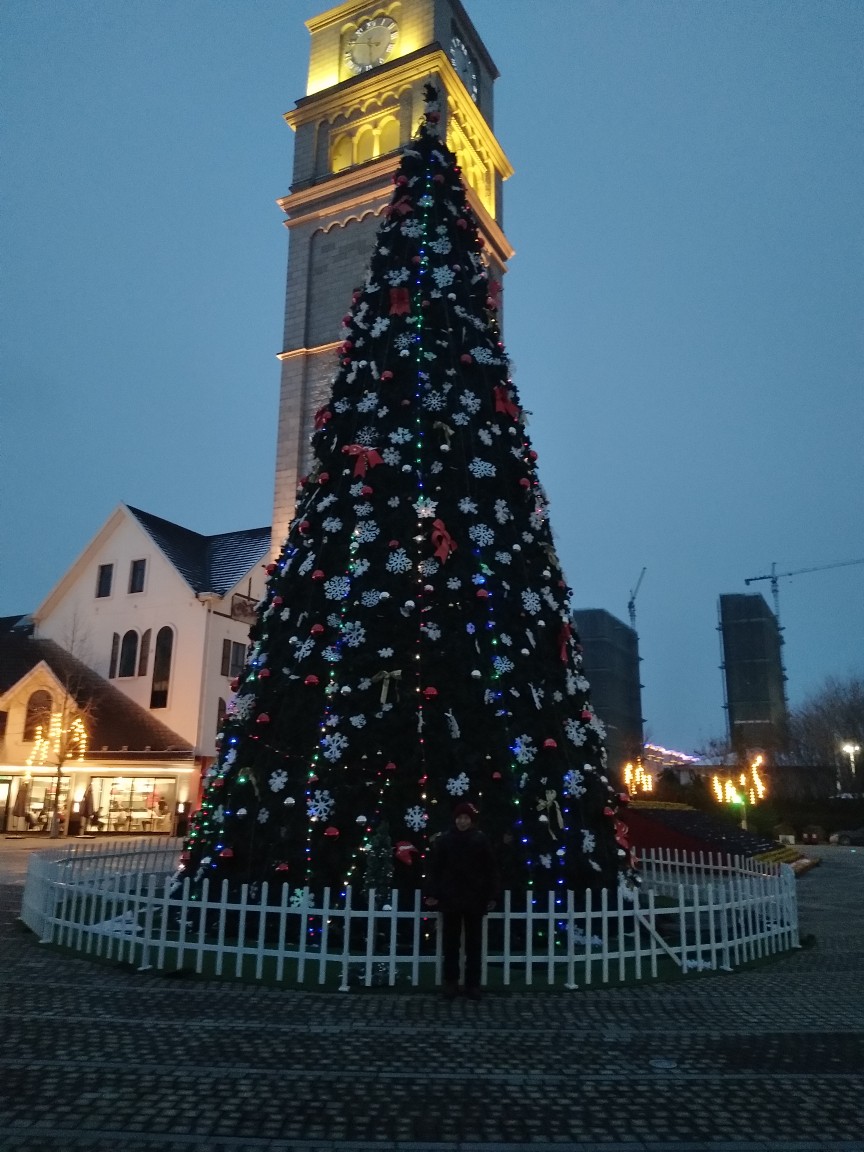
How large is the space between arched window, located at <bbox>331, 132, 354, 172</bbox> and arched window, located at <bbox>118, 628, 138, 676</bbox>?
61.4 ft

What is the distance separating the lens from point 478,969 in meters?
6.63

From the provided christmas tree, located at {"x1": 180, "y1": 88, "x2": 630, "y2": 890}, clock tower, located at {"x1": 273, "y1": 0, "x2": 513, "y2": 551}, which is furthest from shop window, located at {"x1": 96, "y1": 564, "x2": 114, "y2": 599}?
christmas tree, located at {"x1": 180, "y1": 88, "x2": 630, "y2": 890}

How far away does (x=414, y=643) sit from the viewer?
8203 millimetres

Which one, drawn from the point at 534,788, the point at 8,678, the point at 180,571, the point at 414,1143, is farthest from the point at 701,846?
the point at 8,678

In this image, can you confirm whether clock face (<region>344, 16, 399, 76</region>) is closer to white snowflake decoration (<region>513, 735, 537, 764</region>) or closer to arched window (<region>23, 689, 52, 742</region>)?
arched window (<region>23, 689, 52, 742</region>)

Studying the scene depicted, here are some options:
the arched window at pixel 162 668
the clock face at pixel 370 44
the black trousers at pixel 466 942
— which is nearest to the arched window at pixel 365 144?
the clock face at pixel 370 44

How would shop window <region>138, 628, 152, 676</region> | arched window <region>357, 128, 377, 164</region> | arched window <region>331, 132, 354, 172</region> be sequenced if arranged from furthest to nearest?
shop window <region>138, 628, 152, 676</region>, arched window <region>331, 132, 354, 172</region>, arched window <region>357, 128, 377, 164</region>

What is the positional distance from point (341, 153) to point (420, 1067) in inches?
1240

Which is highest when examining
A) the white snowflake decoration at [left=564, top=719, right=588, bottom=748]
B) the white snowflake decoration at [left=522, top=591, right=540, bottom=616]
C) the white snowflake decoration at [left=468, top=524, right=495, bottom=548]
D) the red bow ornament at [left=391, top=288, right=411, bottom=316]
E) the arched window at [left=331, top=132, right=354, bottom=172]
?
the arched window at [left=331, top=132, right=354, bottom=172]

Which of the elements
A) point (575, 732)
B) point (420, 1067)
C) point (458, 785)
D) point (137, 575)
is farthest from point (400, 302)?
point (137, 575)

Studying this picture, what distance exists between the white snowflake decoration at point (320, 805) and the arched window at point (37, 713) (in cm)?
2550

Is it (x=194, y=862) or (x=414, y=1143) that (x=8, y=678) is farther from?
(x=414, y=1143)

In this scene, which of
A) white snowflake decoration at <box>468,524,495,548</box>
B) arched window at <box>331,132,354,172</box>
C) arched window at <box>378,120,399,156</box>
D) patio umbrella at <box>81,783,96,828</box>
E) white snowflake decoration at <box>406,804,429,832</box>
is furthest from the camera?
arched window at <box>331,132,354,172</box>

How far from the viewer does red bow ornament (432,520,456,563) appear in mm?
8422
